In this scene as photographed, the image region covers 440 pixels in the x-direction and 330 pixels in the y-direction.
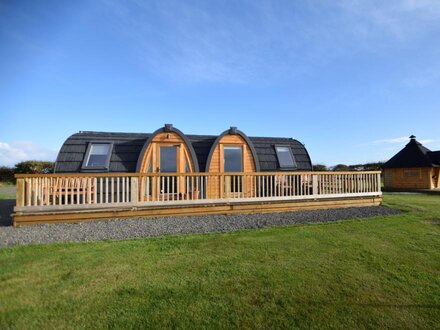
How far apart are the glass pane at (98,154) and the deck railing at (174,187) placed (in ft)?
2.58

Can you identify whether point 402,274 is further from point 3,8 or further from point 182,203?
point 3,8

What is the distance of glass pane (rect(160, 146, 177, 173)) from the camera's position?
11.6 metres

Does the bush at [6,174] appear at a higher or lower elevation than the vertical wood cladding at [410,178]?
higher

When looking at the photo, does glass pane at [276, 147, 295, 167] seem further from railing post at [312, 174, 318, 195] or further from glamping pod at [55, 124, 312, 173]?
railing post at [312, 174, 318, 195]

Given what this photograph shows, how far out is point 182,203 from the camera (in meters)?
8.73

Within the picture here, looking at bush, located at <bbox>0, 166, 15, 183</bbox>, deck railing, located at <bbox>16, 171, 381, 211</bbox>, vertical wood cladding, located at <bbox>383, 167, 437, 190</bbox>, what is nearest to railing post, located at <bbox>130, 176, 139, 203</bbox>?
deck railing, located at <bbox>16, 171, 381, 211</bbox>

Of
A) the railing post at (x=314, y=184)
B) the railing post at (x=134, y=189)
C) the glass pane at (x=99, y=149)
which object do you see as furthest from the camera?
the glass pane at (x=99, y=149)

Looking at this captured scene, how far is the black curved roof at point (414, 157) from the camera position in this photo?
2173 cm

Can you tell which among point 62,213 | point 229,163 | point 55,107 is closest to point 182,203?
point 62,213

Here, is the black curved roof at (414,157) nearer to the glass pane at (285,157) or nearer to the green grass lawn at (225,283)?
the glass pane at (285,157)

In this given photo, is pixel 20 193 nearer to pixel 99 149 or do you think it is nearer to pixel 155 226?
pixel 155 226

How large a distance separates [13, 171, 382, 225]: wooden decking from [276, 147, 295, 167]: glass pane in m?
2.10

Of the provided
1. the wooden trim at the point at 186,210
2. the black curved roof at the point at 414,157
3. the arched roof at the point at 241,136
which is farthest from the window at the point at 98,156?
the black curved roof at the point at 414,157

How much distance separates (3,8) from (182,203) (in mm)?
6757
